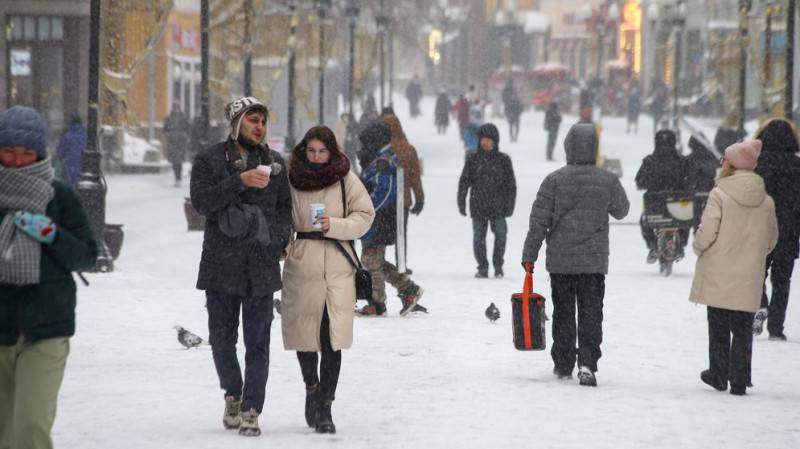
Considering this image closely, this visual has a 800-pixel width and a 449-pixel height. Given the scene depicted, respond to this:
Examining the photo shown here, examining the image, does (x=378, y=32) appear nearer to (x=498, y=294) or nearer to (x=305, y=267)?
(x=498, y=294)

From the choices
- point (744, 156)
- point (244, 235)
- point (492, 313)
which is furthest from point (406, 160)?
point (244, 235)

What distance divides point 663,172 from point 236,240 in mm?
10715

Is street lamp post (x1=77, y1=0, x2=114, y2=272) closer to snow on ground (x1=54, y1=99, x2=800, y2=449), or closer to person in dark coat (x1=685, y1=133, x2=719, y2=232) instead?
snow on ground (x1=54, y1=99, x2=800, y2=449)

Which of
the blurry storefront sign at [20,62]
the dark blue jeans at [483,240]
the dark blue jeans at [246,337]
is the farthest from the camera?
the blurry storefront sign at [20,62]

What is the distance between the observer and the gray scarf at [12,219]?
5.95m

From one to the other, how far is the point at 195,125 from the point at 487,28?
60.2 meters

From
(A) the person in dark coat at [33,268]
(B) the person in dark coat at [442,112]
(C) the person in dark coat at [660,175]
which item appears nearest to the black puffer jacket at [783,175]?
(C) the person in dark coat at [660,175]

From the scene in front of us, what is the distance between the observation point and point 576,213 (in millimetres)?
9680

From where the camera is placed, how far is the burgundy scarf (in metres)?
7.83

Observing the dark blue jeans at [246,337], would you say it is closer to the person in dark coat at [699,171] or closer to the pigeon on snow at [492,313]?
the pigeon on snow at [492,313]

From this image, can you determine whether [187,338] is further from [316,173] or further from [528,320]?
[316,173]

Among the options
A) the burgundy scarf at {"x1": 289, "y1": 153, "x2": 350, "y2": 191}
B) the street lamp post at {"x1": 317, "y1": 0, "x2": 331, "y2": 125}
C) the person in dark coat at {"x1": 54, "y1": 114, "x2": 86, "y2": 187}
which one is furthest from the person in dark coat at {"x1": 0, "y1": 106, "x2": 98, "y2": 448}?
the street lamp post at {"x1": 317, "y1": 0, "x2": 331, "y2": 125}

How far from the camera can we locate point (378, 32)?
4678 centimetres

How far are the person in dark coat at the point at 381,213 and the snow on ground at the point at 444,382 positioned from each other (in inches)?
9.0
